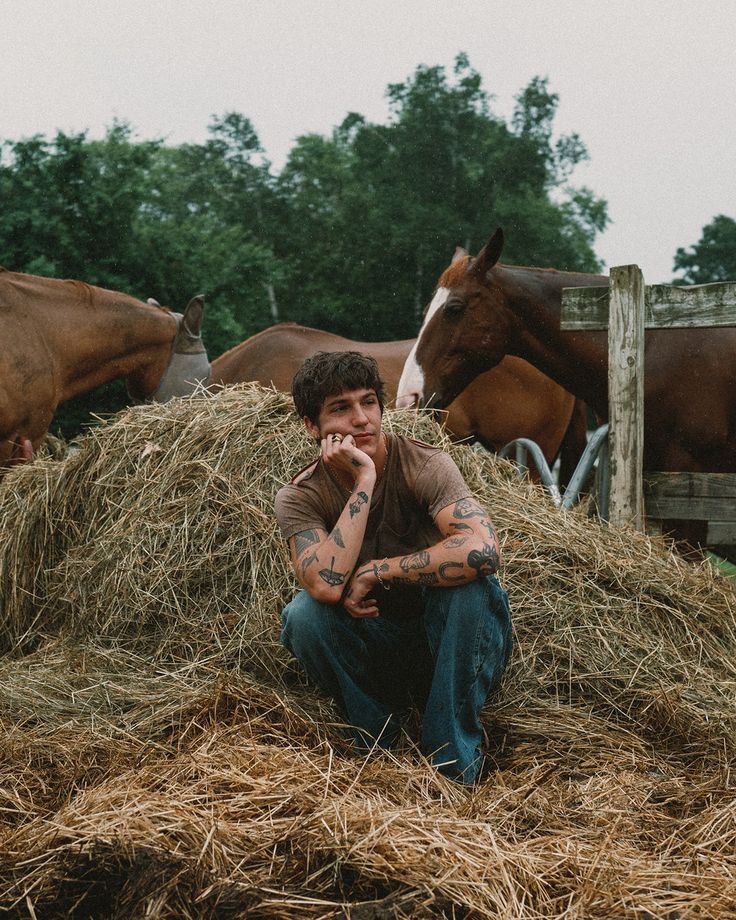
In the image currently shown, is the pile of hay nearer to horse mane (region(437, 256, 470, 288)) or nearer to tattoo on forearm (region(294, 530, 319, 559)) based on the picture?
tattoo on forearm (region(294, 530, 319, 559))

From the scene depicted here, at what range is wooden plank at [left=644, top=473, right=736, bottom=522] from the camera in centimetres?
460

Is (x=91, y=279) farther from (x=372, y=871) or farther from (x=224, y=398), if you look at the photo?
(x=372, y=871)

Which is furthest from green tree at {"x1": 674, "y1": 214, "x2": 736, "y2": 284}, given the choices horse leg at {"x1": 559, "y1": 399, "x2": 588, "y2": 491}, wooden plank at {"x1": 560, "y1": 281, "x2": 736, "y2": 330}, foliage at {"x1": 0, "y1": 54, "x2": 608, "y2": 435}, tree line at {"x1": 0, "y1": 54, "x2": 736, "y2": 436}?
wooden plank at {"x1": 560, "y1": 281, "x2": 736, "y2": 330}

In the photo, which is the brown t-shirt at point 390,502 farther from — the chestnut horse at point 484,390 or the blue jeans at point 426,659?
the chestnut horse at point 484,390

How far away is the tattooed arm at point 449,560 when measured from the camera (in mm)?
2771

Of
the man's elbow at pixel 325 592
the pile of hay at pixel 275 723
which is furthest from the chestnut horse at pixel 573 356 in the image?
the man's elbow at pixel 325 592

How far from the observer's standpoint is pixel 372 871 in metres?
2.03

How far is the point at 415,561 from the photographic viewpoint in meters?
2.82

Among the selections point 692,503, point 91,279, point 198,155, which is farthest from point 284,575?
point 198,155

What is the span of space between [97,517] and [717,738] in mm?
2865

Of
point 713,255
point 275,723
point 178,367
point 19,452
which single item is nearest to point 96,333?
point 178,367

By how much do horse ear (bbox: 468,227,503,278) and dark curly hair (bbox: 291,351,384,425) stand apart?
2.92 m

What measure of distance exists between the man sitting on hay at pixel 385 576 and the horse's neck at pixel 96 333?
444cm

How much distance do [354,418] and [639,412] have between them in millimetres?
2332
